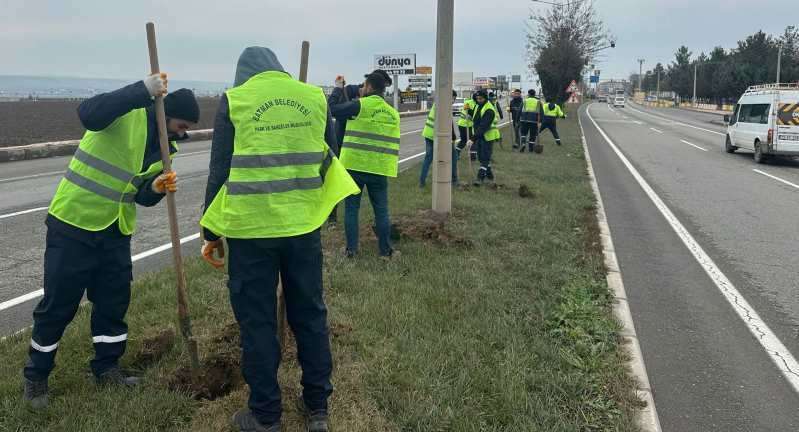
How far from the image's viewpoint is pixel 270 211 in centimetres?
274

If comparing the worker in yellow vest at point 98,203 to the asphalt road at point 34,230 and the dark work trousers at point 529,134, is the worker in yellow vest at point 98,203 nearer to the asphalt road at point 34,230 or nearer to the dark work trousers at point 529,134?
the asphalt road at point 34,230

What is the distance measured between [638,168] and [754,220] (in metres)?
6.33

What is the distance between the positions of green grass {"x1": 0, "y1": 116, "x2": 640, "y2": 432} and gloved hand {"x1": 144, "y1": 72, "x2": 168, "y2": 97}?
1613mm

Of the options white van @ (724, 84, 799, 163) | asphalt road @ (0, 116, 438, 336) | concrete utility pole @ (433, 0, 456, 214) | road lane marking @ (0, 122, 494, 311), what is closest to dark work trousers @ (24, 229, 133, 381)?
asphalt road @ (0, 116, 438, 336)

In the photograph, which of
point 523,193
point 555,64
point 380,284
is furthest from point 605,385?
point 555,64

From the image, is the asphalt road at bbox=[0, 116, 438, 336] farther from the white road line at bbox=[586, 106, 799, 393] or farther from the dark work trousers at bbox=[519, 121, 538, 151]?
the dark work trousers at bbox=[519, 121, 538, 151]

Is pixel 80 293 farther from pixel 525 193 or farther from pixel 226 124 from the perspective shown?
pixel 525 193

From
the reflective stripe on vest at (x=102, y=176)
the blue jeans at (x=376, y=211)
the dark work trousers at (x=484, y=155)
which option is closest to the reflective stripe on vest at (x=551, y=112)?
the dark work trousers at (x=484, y=155)

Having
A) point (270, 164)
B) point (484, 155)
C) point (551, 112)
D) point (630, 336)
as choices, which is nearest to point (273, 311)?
point (270, 164)

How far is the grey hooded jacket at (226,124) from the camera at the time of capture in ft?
9.08

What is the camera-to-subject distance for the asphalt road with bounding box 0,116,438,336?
16.9 feet

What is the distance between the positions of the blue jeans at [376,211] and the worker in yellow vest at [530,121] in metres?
11.9

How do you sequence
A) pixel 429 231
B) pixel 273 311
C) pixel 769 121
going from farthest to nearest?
pixel 769 121
pixel 429 231
pixel 273 311

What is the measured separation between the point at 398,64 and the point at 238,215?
1896cm
